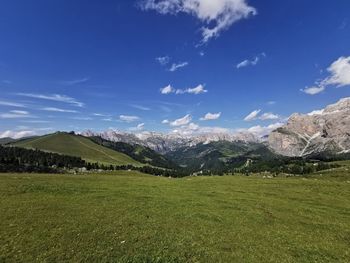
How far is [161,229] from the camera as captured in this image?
91.4 feet

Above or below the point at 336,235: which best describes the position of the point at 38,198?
above

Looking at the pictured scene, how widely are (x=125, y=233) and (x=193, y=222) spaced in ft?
28.5

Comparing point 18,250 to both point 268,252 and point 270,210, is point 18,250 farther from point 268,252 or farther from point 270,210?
point 270,210

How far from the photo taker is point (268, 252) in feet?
77.5

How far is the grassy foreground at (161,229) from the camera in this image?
856 inches

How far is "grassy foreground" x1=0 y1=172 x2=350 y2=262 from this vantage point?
21.8 m

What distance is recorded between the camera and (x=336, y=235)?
29.6 metres

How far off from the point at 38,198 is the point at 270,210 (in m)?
32.4

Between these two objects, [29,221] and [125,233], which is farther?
[29,221]

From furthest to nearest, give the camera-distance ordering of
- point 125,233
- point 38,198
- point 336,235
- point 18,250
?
point 38,198 → point 336,235 → point 125,233 → point 18,250

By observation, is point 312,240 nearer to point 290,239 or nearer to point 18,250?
point 290,239

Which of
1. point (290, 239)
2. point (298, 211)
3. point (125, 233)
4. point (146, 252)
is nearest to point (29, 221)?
point (125, 233)

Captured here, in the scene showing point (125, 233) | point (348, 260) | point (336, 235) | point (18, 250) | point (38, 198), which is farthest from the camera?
point (38, 198)

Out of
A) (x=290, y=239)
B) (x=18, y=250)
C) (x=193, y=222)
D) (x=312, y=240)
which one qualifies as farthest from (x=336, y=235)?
(x=18, y=250)
